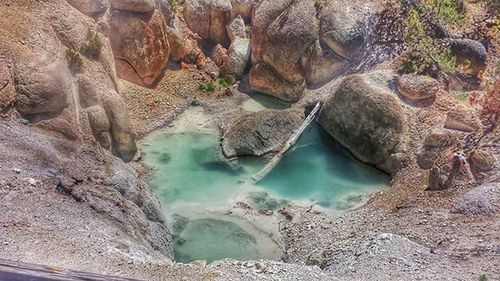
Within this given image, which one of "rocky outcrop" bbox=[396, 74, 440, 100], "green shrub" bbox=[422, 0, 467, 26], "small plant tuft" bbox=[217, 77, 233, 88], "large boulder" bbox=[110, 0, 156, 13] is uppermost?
"green shrub" bbox=[422, 0, 467, 26]

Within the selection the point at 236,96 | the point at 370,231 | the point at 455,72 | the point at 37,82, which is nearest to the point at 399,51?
the point at 455,72

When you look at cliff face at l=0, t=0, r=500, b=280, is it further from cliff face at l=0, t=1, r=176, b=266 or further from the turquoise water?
the turquoise water

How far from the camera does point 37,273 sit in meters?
11.5

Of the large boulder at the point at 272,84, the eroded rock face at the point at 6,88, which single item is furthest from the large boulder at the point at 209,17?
the eroded rock face at the point at 6,88

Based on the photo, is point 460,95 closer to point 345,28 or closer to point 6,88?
point 345,28

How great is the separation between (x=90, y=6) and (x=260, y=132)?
29.4 feet

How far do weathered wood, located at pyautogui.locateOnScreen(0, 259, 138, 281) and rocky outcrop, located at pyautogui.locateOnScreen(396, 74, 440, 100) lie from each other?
1466cm

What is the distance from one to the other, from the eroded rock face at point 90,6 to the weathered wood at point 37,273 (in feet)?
45.8

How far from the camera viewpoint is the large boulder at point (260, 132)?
23047 millimetres

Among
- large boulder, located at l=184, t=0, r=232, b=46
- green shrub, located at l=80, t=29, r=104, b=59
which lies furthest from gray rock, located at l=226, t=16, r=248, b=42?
green shrub, located at l=80, t=29, r=104, b=59

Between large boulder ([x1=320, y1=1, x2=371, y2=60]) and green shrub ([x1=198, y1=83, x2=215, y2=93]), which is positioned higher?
large boulder ([x1=320, y1=1, x2=371, y2=60])

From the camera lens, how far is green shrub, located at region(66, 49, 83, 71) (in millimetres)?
20172

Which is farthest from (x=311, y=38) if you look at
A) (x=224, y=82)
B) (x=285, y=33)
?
(x=224, y=82)

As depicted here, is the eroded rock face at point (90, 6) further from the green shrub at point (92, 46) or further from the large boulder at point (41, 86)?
the large boulder at point (41, 86)
